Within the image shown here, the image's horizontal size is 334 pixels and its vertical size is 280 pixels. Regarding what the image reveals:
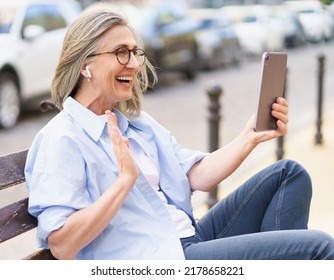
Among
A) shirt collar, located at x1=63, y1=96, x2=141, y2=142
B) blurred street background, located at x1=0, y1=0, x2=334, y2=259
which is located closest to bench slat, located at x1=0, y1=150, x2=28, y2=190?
shirt collar, located at x1=63, y1=96, x2=141, y2=142

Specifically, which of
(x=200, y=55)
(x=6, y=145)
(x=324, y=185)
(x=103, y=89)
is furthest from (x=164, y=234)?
(x=200, y=55)

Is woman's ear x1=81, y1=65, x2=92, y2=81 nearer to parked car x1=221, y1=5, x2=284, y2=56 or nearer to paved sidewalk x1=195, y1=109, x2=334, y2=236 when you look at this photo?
paved sidewalk x1=195, y1=109, x2=334, y2=236

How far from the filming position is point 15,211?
8.28ft

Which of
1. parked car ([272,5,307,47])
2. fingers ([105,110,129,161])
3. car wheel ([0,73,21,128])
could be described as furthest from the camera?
parked car ([272,5,307,47])

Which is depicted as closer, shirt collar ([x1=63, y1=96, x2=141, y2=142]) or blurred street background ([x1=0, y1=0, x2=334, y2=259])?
shirt collar ([x1=63, y1=96, x2=141, y2=142])

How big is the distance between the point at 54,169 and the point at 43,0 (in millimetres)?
9056

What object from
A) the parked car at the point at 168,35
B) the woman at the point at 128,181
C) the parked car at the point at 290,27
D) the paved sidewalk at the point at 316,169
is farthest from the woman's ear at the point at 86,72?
the parked car at the point at 290,27

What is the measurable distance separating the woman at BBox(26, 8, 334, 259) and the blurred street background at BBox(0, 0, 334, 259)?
52 cm

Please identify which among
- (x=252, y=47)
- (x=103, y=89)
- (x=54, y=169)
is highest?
(x=103, y=89)

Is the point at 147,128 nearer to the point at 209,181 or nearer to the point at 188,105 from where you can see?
the point at 209,181

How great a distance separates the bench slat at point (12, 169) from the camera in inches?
100.0

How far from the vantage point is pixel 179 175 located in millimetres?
2912

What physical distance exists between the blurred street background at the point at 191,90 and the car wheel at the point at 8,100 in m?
0.01

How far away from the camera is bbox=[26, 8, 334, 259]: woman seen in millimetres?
2398
